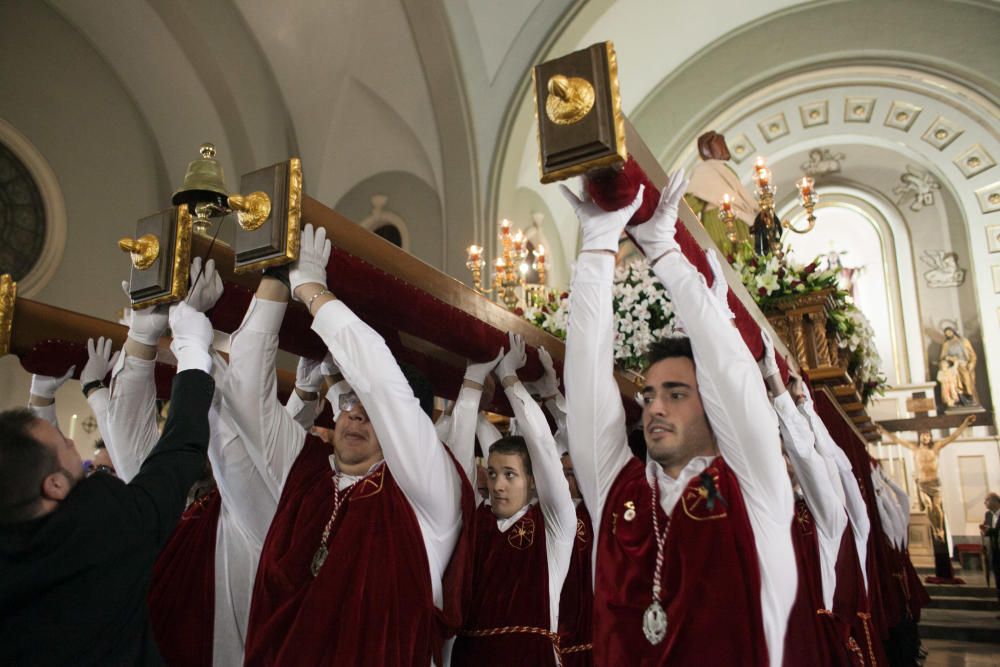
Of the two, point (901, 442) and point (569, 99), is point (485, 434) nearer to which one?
point (569, 99)

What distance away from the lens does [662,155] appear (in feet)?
41.0

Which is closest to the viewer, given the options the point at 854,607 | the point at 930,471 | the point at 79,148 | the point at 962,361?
the point at 854,607

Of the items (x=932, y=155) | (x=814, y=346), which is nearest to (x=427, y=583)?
(x=814, y=346)

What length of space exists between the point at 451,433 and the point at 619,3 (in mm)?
9083


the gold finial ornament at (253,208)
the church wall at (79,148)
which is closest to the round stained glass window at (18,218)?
the church wall at (79,148)

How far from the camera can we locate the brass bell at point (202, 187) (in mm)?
3193

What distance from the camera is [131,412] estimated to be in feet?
10.6

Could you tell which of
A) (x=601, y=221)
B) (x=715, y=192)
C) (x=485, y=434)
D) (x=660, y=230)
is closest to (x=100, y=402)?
(x=485, y=434)

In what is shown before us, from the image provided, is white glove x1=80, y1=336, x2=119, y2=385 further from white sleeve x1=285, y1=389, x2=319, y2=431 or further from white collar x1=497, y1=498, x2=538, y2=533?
white collar x1=497, y1=498, x2=538, y2=533

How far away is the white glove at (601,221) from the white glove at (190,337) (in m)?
1.36

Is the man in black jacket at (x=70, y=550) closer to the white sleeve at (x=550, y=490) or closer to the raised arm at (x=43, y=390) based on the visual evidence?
the white sleeve at (x=550, y=490)

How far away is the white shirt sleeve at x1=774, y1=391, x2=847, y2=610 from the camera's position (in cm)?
343

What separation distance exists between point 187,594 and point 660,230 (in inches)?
93.4

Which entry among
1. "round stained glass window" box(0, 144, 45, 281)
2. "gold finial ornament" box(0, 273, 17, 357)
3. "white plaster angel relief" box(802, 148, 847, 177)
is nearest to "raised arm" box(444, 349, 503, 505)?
"gold finial ornament" box(0, 273, 17, 357)
